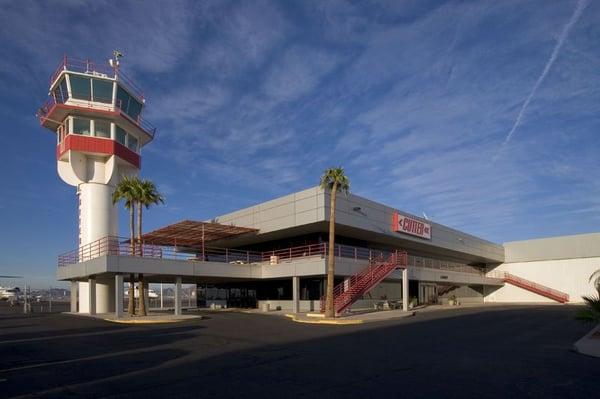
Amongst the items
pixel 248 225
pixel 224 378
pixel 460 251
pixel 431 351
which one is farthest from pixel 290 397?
pixel 460 251

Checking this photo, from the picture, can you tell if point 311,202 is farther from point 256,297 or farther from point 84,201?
point 84,201

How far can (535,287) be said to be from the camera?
66.4m

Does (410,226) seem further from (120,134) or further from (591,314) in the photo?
(591,314)

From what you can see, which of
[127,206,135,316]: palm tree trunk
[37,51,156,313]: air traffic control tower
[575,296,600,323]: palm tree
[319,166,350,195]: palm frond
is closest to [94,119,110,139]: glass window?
[37,51,156,313]: air traffic control tower

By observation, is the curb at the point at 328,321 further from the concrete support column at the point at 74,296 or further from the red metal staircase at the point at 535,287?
the red metal staircase at the point at 535,287

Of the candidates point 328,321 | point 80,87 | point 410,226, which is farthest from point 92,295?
point 410,226

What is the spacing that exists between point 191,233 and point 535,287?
163 feet

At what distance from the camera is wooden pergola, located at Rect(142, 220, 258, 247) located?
37750mm

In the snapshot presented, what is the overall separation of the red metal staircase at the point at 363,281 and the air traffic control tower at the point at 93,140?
777 inches

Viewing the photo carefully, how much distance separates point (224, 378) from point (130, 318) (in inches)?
882

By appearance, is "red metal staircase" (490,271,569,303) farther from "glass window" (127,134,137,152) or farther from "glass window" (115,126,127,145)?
"glass window" (115,126,127,145)

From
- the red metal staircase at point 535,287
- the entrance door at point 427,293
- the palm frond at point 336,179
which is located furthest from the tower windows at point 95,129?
the red metal staircase at point 535,287

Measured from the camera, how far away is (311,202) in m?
36.2

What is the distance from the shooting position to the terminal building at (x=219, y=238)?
35.3 metres
